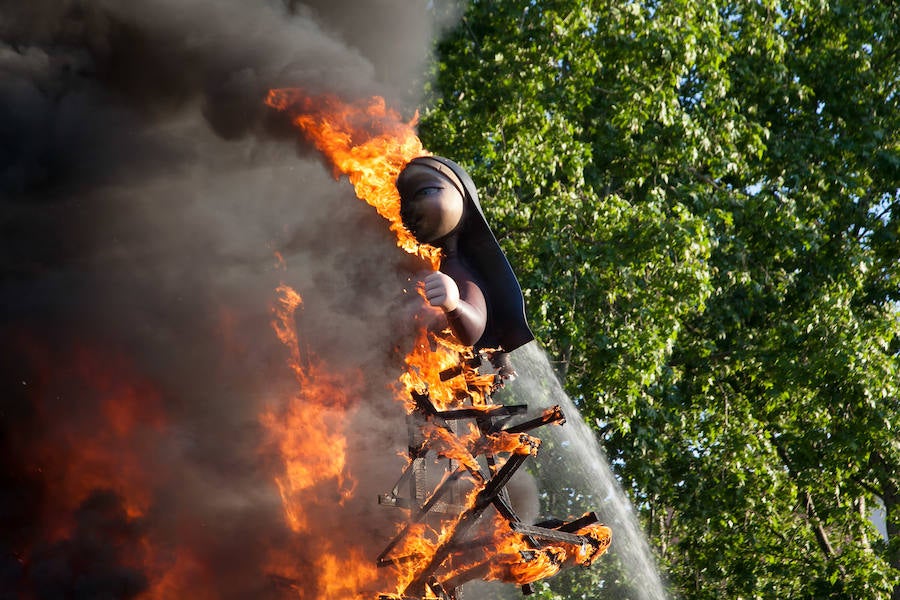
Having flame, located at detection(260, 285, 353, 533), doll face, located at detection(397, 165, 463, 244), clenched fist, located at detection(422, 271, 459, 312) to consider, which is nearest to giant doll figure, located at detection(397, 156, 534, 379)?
doll face, located at detection(397, 165, 463, 244)

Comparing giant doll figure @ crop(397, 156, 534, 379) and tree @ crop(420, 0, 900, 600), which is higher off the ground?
tree @ crop(420, 0, 900, 600)

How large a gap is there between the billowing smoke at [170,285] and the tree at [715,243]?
17.7 feet

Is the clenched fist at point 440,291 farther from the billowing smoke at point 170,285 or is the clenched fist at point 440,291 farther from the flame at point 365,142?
the billowing smoke at point 170,285

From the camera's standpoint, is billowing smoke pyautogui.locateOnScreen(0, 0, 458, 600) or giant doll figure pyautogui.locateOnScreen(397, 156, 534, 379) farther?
billowing smoke pyautogui.locateOnScreen(0, 0, 458, 600)

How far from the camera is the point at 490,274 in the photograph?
6.66 m

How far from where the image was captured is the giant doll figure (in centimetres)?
641

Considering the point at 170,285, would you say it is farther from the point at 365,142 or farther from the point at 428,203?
the point at 428,203

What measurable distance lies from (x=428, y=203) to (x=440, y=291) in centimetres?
68

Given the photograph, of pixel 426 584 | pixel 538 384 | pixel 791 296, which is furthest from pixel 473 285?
pixel 791 296

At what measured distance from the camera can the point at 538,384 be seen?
12.7 meters

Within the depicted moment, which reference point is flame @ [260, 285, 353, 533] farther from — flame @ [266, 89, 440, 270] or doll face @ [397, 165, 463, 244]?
doll face @ [397, 165, 463, 244]

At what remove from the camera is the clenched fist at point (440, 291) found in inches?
235

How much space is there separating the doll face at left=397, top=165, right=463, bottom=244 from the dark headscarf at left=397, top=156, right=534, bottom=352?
0.06 meters

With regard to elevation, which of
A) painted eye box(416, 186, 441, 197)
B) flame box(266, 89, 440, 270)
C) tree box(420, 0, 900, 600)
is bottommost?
painted eye box(416, 186, 441, 197)
